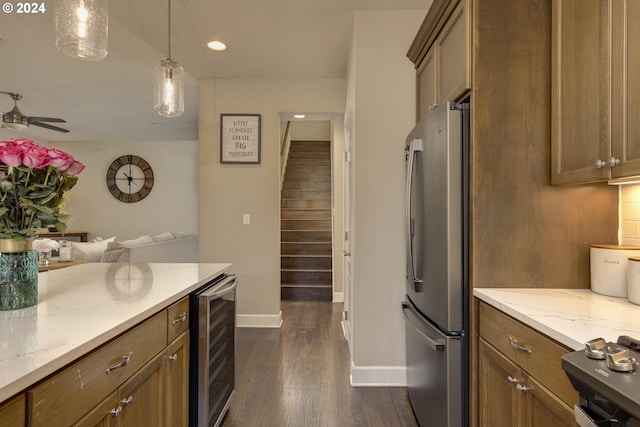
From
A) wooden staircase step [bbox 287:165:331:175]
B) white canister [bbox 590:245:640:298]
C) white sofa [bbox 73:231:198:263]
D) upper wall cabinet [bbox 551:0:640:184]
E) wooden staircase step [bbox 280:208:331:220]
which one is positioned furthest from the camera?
wooden staircase step [bbox 287:165:331:175]

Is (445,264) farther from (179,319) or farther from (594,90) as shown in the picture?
(179,319)

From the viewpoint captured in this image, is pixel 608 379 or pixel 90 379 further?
pixel 90 379

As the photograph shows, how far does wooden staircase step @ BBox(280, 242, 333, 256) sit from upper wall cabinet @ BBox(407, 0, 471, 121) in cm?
343

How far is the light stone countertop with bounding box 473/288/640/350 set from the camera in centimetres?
99

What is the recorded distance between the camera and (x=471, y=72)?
155 centimetres

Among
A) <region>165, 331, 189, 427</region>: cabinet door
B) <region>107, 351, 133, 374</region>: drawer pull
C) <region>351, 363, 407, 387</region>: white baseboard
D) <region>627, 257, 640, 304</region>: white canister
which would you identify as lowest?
<region>351, 363, 407, 387</region>: white baseboard

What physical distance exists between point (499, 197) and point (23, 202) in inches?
69.4

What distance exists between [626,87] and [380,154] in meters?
1.56

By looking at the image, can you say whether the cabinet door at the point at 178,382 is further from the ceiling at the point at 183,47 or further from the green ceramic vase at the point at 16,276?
the ceiling at the point at 183,47

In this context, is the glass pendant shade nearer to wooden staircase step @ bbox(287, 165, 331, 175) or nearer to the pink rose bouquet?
→ the pink rose bouquet

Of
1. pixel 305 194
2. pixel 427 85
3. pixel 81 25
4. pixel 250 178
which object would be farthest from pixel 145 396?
pixel 305 194

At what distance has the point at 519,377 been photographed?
121 centimetres

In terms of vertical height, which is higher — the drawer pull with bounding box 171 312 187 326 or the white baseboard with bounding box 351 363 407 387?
the drawer pull with bounding box 171 312 187 326

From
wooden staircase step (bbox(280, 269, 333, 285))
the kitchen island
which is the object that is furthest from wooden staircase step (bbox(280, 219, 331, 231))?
the kitchen island
